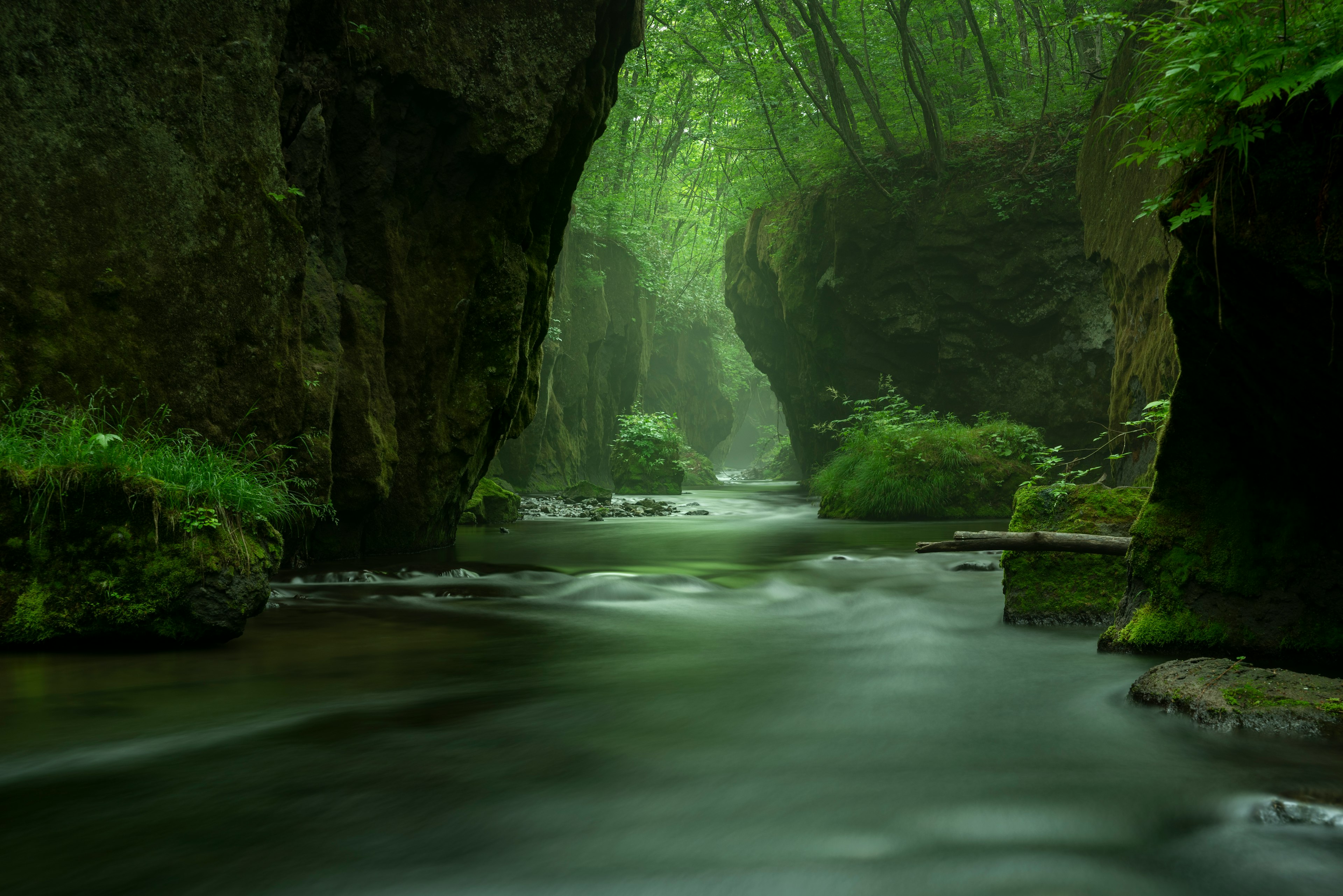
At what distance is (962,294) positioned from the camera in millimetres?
16188

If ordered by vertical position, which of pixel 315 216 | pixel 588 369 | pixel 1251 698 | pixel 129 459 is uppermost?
→ pixel 588 369

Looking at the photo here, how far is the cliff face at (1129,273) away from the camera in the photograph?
8078 mm

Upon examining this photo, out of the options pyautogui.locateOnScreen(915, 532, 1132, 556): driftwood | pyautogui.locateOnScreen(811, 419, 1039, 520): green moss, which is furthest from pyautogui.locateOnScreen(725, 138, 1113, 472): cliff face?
pyautogui.locateOnScreen(915, 532, 1132, 556): driftwood

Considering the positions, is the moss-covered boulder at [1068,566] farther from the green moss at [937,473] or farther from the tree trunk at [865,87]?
the tree trunk at [865,87]

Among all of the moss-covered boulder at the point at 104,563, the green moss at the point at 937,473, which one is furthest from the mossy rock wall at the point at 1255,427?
the green moss at the point at 937,473

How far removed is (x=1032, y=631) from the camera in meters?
4.68

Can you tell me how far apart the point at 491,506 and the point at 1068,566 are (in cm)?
978

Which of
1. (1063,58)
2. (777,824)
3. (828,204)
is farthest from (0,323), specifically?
(1063,58)

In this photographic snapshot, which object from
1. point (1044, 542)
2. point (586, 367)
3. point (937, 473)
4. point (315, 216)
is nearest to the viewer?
point (1044, 542)

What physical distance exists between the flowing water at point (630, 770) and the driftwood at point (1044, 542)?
535 millimetres

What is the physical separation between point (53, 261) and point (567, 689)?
12.8ft

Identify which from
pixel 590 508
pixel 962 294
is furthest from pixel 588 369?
pixel 962 294

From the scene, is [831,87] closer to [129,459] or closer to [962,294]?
[962,294]

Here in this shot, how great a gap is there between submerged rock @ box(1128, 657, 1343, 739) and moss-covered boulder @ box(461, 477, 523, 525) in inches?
405
